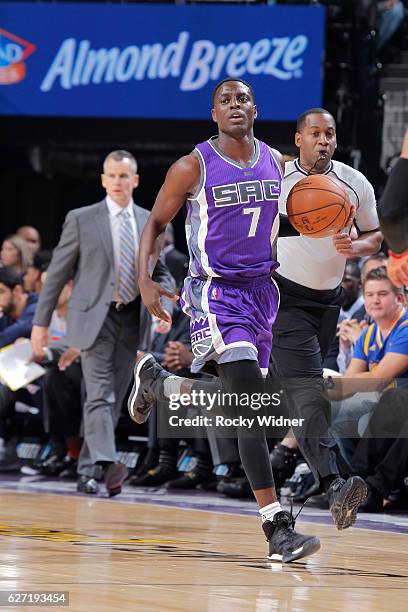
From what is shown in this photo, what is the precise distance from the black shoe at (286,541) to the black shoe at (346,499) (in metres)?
0.27

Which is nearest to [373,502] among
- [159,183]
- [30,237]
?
[30,237]

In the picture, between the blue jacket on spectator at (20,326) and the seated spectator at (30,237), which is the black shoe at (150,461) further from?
the seated spectator at (30,237)

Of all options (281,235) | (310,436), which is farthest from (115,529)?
(281,235)

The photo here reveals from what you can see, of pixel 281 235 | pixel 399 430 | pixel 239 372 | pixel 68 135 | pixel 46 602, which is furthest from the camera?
pixel 68 135

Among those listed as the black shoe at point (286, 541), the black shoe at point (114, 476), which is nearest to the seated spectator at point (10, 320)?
the black shoe at point (114, 476)

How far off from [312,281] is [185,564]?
1.60 metres

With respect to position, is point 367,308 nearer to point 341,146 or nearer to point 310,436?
point 310,436

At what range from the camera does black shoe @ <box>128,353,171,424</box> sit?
18.8 feet

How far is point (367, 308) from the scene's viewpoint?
720 cm

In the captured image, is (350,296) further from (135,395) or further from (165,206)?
(165,206)

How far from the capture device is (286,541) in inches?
185

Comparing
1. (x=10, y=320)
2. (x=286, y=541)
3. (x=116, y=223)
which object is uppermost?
(x=116, y=223)

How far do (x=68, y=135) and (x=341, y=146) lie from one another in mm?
2782

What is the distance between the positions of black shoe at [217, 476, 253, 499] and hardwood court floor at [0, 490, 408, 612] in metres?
0.90
